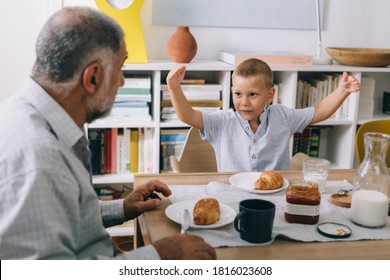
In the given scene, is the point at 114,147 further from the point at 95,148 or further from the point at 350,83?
the point at 350,83

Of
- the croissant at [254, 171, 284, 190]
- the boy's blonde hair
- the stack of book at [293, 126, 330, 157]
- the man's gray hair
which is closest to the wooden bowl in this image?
the stack of book at [293, 126, 330, 157]

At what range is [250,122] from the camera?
6.83ft

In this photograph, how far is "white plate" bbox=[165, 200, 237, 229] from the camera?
1.23m

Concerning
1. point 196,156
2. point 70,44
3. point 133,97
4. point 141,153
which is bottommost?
point 141,153

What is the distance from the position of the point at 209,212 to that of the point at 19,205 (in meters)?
0.49

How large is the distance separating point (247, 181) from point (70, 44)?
0.77 meters

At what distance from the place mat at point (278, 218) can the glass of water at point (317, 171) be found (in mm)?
36

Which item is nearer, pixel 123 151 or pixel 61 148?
pixel 61 148

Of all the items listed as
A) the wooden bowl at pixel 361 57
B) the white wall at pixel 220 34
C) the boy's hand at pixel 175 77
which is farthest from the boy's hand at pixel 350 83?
the white wall at pixel 220 34

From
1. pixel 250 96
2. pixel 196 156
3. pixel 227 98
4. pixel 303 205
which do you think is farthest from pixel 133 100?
pixel 303 205

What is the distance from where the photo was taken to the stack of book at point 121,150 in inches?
112

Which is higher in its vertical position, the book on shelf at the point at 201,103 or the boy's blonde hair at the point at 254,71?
the boy's blonde hair at the point at 254,71

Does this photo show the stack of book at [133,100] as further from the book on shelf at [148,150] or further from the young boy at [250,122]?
the young boy at [250,122]

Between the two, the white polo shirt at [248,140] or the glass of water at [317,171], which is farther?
the white polo shirt at [248,140]
